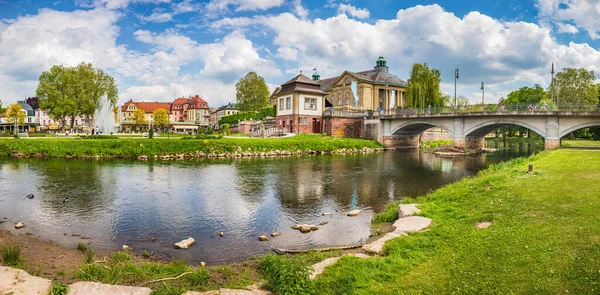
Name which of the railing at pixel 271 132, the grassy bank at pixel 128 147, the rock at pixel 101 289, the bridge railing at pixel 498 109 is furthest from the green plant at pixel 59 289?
the railing at pixel 271 132

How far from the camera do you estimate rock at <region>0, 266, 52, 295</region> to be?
22.2ft

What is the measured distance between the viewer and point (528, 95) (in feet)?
284

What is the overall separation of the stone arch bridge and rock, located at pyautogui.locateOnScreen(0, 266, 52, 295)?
47910 millimetres

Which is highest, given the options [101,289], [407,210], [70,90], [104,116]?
[70,90]

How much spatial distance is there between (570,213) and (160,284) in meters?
10.3

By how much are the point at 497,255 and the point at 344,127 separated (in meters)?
56.6

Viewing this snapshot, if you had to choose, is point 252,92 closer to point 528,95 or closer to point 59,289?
point 528,95

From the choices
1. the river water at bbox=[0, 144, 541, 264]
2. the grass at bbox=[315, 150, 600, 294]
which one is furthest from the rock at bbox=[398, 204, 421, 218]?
the river water at bbox=[0, 144, 541, 264]

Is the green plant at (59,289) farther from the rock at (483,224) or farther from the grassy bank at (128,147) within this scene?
the grassy bank at (128,147)

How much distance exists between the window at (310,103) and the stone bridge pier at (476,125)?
469 inches

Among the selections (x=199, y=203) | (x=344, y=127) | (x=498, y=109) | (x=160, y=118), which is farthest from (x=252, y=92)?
(x=199, y=203)

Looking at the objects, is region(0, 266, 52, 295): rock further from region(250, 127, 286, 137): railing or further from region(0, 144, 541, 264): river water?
region(250, 127, 286, 137): railing

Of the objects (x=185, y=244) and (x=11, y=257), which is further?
(x=185, y=244)

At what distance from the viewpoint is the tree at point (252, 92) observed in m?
98.0
